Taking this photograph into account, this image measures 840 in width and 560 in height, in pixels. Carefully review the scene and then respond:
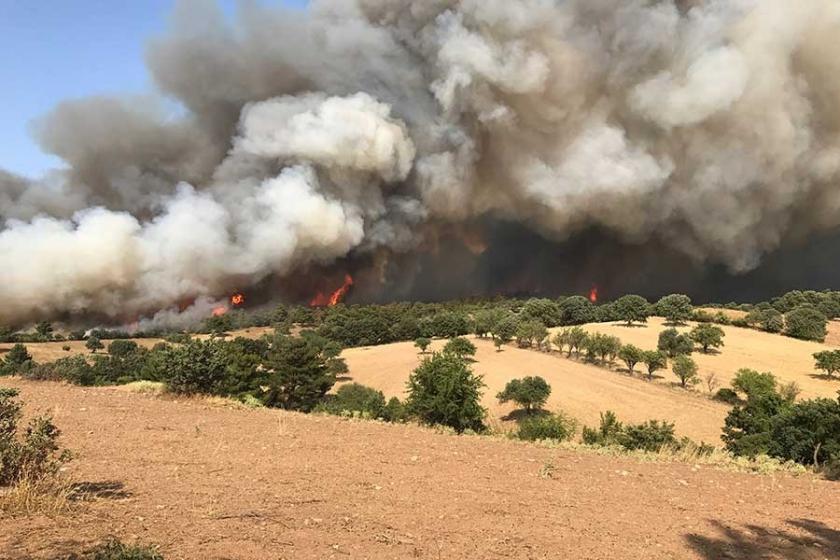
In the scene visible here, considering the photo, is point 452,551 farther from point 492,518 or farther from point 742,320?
point 742,320

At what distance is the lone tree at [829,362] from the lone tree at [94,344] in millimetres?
64371

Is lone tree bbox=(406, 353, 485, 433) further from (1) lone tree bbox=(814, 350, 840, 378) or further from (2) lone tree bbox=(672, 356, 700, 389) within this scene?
(1) lone tree bbox=(814, 350, 840, 378)

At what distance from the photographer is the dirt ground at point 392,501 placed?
16.6 feet

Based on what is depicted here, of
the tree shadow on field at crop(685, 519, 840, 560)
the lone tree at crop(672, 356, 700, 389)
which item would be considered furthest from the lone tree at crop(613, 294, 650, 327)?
the tree shadow on field at crop(685, 519, 840, 560)

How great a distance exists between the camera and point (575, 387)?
41.5 m

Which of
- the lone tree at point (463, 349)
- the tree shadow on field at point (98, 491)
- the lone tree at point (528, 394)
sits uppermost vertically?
the lone tree at point (463, 349)

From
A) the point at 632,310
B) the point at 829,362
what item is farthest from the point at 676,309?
the point at 829,362

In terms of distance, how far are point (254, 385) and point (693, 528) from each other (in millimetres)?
27769

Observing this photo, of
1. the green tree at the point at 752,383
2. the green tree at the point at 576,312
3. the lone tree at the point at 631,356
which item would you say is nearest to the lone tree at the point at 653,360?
the lone tree at the point at 631,356

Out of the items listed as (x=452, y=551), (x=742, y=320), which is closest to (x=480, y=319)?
(x=742, y=320)

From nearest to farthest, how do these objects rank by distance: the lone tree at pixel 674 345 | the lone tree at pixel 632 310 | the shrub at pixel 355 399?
the shrub at pixel 355 399 < the lone tree at pixel 674 345 < the lone tree at pixel 632 310

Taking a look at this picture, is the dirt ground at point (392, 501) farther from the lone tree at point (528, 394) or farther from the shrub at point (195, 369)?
the lone tree at point (528, 394)

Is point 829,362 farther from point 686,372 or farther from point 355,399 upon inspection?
point 355,399

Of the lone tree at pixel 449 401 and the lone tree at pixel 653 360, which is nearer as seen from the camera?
the lone tree at pixel 449 401
